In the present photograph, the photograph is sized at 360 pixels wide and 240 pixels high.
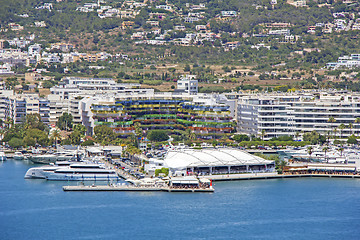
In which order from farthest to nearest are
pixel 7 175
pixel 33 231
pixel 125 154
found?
pixel 125 154 < pixel 7 175 < pixel 33 231

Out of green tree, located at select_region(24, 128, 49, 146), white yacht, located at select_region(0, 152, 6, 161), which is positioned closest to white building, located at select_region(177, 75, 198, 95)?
green tree, located at select_region(24, 128, 49, 146)

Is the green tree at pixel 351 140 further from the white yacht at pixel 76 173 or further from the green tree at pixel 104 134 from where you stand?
the white yacht at pixel 76 173

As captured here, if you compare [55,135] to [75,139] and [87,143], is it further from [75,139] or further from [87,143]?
[87,143]

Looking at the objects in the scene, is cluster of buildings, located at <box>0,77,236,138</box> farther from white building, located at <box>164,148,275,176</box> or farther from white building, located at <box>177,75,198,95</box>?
white building, located at <box>164,148,275,176</box>

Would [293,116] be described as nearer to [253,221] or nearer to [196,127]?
[196,127]

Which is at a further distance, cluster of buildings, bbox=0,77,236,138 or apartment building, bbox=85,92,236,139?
cluster of buildings, bbox=0,77,236,138

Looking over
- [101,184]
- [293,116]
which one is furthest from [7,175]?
[293,116]
